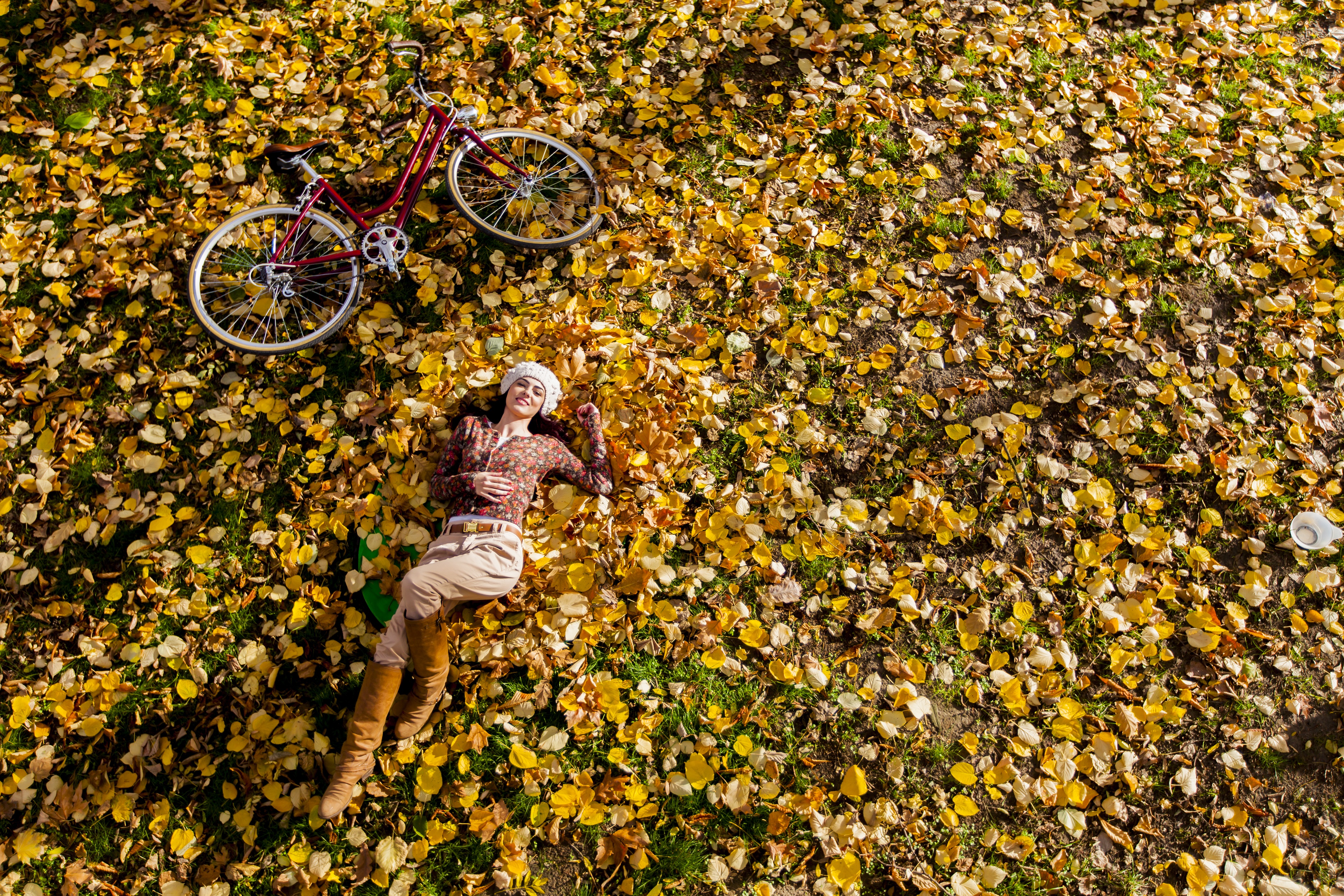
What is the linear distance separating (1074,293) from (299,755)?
17.7ft

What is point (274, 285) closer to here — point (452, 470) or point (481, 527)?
point (452, 470)

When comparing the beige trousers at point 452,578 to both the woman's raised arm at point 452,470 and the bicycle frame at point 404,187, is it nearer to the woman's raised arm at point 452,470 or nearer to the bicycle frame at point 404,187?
the woman's raised arm at point 452,470

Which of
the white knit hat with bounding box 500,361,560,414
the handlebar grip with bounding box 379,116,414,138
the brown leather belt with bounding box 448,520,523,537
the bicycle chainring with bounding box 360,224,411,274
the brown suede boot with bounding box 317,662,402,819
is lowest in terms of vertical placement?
the brown suede boot with bounding box 317,662,402,819

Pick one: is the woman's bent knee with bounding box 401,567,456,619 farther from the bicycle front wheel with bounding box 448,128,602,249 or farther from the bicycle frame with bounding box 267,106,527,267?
the bicycle front wheel with bounding box 448,128,602,249

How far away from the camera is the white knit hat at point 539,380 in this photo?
13.8 ft

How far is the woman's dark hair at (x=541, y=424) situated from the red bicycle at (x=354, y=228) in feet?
3.77

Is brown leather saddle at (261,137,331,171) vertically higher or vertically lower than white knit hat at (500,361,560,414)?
higher

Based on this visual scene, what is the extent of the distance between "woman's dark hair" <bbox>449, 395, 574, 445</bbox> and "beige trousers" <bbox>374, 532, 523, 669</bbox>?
0.71 m

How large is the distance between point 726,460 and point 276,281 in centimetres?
292

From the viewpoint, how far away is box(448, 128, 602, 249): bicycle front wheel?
4.93 meters

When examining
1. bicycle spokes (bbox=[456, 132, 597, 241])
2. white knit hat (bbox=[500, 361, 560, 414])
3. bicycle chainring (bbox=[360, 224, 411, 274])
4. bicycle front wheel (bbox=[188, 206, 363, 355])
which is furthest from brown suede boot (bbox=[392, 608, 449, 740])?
bicycle spokes (bbox=[456, 132, 597, 241])

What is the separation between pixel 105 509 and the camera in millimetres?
4328

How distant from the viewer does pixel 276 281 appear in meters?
4.53

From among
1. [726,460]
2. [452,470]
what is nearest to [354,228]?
[452,470]
